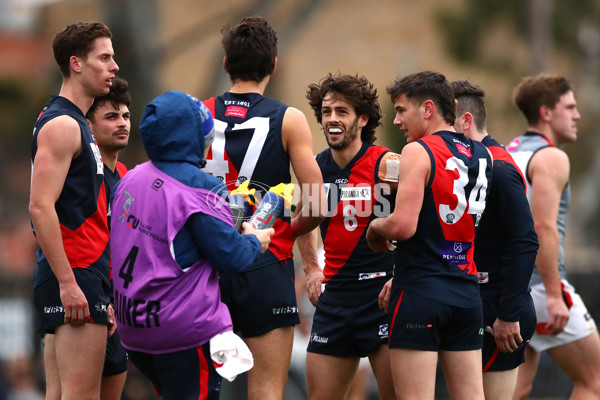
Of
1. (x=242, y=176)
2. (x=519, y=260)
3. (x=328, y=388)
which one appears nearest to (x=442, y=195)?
(x=519, y=260)

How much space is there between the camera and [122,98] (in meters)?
6.36

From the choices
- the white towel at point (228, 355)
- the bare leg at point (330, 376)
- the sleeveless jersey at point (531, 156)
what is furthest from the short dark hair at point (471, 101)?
the white towel at point (228, 355)

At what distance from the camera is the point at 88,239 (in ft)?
18.2

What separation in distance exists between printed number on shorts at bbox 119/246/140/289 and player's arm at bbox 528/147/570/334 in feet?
11.0

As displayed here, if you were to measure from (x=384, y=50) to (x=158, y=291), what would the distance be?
28895 millimetres

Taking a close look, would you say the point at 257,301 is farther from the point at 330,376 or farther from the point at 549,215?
the point at 549,215

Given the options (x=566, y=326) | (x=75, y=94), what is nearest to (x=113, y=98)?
(x=75, y=94)

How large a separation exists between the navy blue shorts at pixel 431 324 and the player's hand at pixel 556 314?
1724 mm

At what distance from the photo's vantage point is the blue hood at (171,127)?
15.1 feet

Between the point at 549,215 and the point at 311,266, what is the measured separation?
1854 millimetres

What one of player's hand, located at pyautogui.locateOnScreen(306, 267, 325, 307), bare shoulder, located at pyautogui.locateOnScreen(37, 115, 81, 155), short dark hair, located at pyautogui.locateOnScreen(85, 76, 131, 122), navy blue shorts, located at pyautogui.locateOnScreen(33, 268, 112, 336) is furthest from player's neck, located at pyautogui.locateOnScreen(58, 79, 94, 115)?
player's hand, located at pyautogui.locateOnScreen(306, 267, 325, 307)

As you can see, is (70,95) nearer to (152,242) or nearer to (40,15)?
(152,242)

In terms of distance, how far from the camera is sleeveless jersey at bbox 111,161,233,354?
15.0 feet

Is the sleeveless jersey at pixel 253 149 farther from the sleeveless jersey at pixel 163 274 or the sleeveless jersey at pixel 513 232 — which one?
the sleeveless jersey at pixel 513 232
